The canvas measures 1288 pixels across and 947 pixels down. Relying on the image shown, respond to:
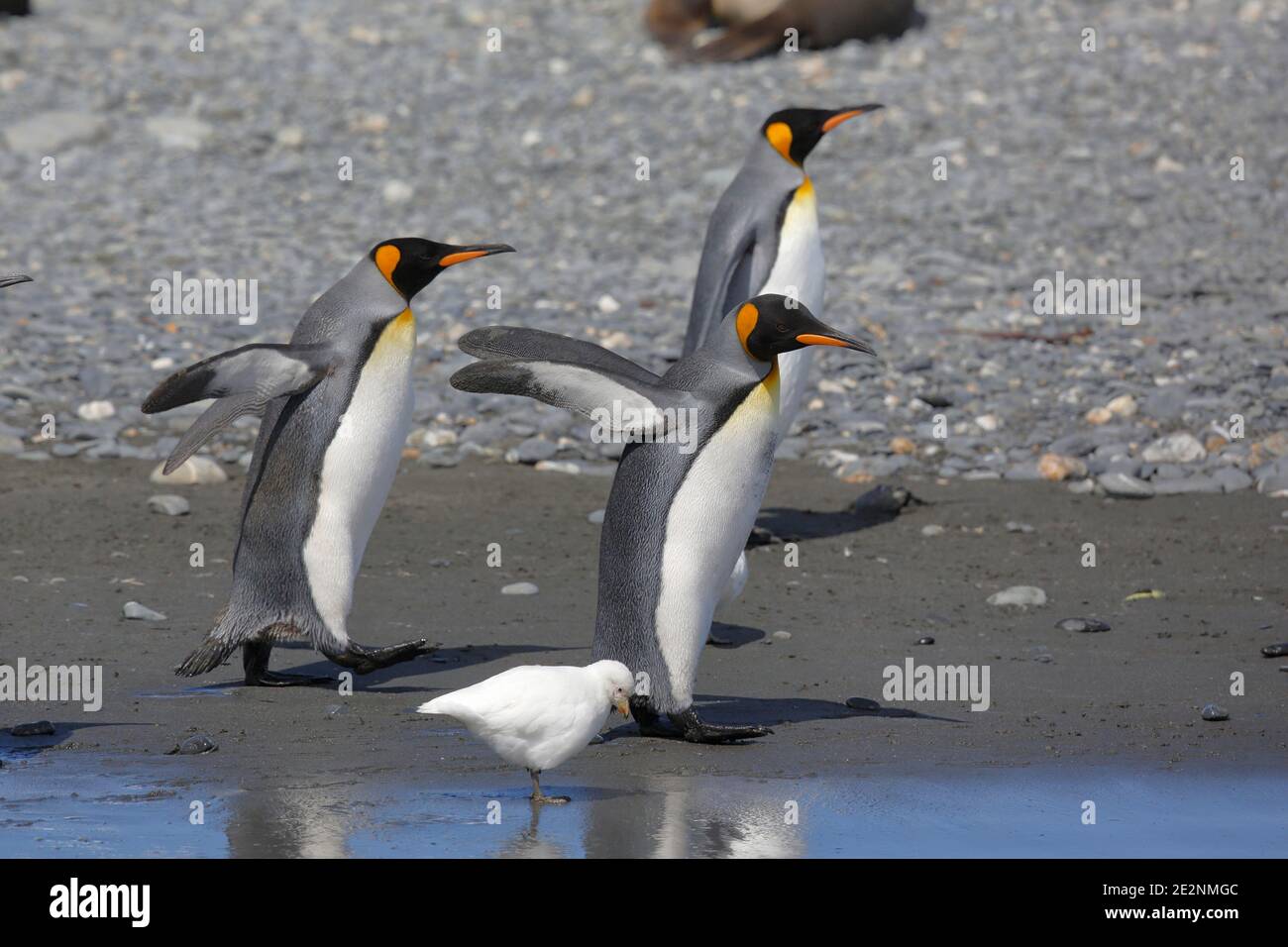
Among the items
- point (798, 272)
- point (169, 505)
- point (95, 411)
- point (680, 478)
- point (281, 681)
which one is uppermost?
point (798, 272)

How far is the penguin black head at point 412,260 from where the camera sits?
210 inches

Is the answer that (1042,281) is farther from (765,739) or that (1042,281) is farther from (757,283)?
(765,739)

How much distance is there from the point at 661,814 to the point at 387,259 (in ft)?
6.81

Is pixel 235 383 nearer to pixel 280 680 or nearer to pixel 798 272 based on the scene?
pixel 280 680

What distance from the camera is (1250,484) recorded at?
7.42 m

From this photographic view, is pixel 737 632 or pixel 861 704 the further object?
pixel 737 632

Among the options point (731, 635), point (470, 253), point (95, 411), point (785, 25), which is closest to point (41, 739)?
point (470, 253)

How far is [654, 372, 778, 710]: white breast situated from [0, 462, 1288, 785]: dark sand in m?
0.22

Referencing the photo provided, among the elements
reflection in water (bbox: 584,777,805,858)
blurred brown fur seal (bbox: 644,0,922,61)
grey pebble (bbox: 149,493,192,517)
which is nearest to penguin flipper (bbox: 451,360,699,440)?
A: reflection in water (bbox: 584,777,805,858)

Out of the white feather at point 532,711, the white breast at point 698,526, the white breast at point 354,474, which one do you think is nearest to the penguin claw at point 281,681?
the white breast at point 354,474

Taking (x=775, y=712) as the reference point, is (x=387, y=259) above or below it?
above

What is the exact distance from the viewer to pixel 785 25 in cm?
1504

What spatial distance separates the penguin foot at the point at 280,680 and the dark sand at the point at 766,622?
0.18 ft

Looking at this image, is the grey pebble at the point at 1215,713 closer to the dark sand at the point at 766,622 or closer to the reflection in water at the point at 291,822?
the dark sand at the point at 766,622
